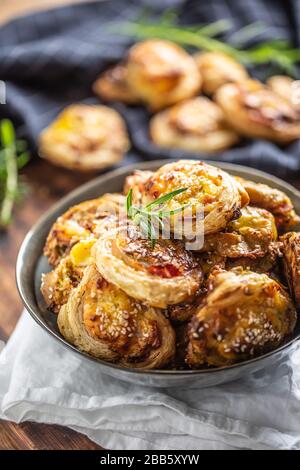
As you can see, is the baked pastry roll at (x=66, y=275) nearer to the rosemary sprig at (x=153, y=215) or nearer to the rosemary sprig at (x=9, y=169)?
the rosemary sprig at (x=153, y=215)

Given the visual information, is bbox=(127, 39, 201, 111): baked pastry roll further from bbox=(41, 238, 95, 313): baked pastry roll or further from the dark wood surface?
bbox=(41, 238, 95, 313): baked pastry roll

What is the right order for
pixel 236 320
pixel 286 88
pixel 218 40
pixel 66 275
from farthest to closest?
pixel 218 40
pixel 286 88
pixel 66 275
pixel 236 320

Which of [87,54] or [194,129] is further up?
[87,54]

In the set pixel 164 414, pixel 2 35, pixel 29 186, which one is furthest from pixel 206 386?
pixel 2 35

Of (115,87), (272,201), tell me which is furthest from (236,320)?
(115,87)

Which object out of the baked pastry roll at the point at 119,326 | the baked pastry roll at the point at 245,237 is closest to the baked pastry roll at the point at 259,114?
the baked pastry roll at the point at 245,237

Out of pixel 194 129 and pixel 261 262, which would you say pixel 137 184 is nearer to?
pixel 261 262
